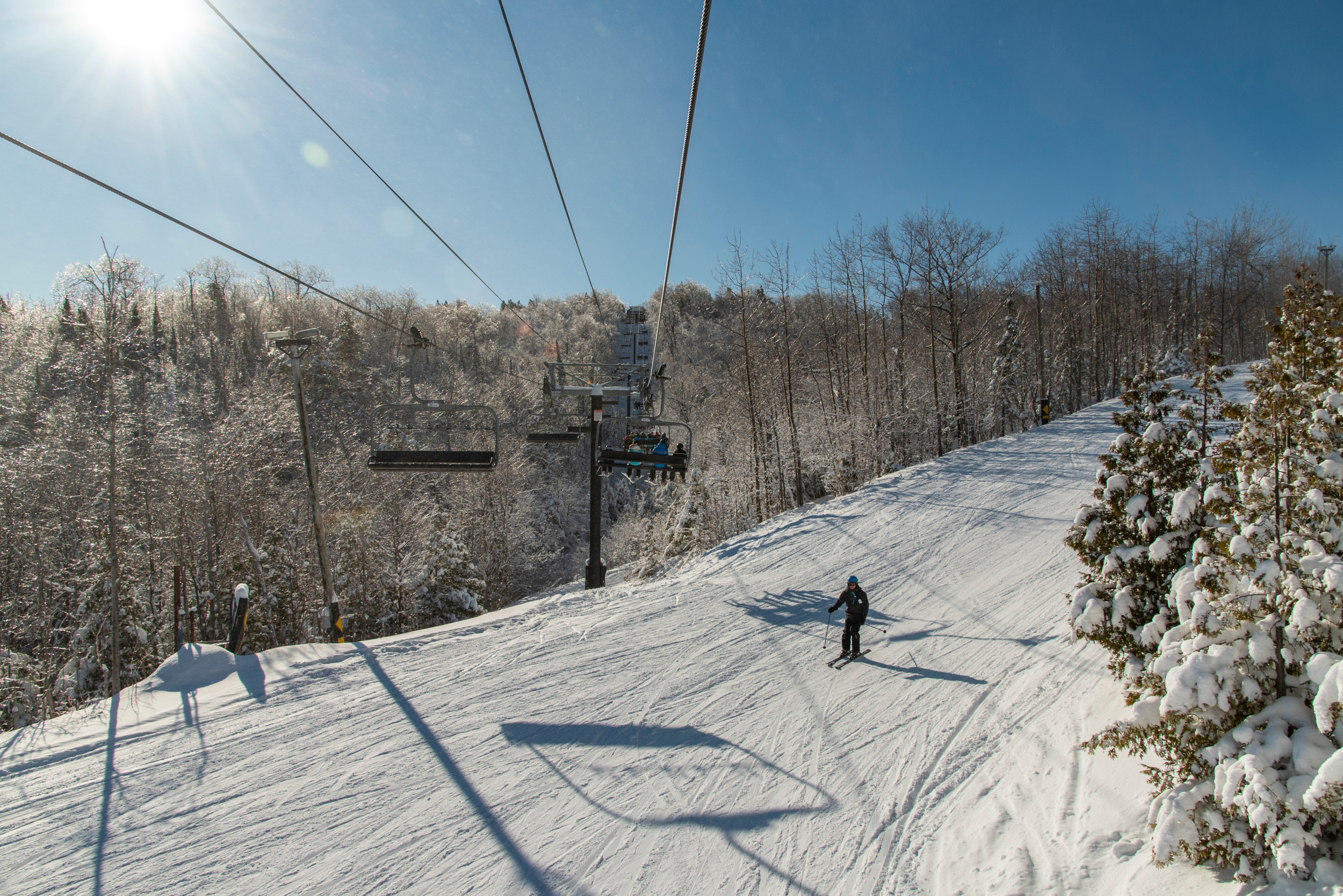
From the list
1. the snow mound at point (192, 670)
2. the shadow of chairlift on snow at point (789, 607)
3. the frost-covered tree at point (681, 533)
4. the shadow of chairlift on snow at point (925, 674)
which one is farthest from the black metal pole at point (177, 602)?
the shadow of chairlift on snow at point (925, 674)

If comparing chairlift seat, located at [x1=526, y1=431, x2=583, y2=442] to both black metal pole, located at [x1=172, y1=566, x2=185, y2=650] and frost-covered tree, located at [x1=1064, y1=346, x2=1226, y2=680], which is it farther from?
black metal pole, located at [x1=172, y1=566, x2=185, y2=650]

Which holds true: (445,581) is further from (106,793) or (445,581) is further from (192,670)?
(106,793)

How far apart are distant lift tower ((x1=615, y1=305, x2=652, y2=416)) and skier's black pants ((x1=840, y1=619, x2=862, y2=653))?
23.8 feet

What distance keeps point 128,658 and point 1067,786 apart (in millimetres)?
22861

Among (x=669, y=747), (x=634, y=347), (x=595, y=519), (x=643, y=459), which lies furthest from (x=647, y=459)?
(x=669, y=747)

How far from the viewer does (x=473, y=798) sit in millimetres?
5266

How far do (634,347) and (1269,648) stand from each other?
1433 centimetres

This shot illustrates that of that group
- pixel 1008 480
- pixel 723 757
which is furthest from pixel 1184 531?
pixel 1008 480

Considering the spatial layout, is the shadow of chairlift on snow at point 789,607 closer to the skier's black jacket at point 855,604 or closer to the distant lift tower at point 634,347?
the skier's black jacket at point 855,604

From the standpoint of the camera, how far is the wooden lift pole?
11070mm

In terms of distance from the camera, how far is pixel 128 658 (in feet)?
53.1

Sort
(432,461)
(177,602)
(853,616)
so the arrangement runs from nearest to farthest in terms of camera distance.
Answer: (853,616) → (432,461) → (177,602)

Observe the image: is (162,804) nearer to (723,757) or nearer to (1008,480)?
(723,757)

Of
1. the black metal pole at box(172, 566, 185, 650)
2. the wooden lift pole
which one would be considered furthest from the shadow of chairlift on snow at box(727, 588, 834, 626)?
the black metal pole at box(172, 566, 185, 650)
